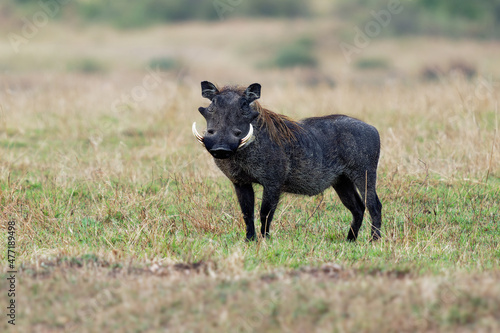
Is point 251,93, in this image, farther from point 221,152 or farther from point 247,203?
point 247,203

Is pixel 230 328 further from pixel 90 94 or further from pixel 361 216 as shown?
pixel 90 94

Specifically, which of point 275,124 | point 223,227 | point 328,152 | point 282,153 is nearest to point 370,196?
point 328,152

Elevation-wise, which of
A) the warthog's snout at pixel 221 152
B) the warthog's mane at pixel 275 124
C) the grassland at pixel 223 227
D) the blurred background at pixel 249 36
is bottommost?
the grassland at pixel 223 227

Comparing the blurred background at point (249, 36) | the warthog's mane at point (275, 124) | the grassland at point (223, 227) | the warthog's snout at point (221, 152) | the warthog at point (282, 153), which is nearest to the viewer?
the grassland at point (223, 227)

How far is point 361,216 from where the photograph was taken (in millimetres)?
6211

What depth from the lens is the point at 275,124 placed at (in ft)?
19.2

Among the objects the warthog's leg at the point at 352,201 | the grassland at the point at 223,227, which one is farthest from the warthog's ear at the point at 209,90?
the warthog's leg at the point at 352,201

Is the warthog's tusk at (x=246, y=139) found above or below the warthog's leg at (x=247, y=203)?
above

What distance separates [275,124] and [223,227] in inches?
44.7

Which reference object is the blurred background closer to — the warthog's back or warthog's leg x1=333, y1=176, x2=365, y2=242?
warthog's leg x1=333, y1=176, x2=365, y2=242

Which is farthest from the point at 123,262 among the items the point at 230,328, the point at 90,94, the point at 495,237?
the point at 90,94

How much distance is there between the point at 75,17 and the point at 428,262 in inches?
1170

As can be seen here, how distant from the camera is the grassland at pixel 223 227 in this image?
3.84 m

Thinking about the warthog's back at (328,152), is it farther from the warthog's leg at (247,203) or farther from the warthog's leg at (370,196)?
the warthog's leg at (247,203)
